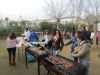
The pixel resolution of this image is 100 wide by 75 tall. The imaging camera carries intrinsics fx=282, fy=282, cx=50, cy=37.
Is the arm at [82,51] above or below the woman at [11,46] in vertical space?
above

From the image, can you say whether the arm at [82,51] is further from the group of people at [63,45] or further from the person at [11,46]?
the person at [11,46]

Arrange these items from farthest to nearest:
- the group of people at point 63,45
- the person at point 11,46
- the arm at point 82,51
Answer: the person at point 11,46
the group of people at point 63,45
the arm at point 82,51

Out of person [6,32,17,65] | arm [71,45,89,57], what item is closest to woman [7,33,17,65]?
person [6,32,17,65]

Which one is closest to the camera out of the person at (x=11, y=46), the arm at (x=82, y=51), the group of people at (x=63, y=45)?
the arm at (x=82, y=51)

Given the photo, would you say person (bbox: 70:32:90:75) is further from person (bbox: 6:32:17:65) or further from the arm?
person (bbox: 6:32:17:65)

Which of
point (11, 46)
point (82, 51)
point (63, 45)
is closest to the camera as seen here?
point (82, 51)

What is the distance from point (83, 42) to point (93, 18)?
17.6 meters

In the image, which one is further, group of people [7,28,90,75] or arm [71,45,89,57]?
group of people [7,28,90,75]

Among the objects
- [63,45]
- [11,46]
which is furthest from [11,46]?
[63,45]

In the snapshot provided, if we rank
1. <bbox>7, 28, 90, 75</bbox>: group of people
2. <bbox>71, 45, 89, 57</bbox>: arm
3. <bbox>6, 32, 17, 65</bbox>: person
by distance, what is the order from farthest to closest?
<bbox>6, 32, 17, 65</bbox>: person
<bbox>7, 28, 90, 75</bbox>: group of people
<bbox>71, 45, 89, 57</bbox>: arm

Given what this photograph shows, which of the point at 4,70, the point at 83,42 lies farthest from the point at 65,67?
the point at 4,70

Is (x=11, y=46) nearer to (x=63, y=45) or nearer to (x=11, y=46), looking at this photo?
(x=11, y=46)

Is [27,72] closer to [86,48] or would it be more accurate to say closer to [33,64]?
[33,64]

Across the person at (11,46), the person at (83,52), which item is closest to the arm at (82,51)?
the person at (83,52)
